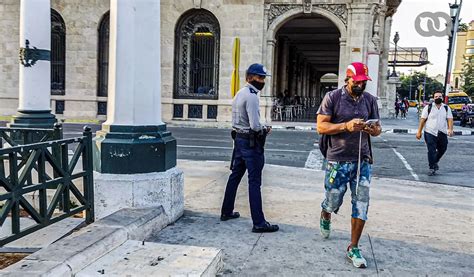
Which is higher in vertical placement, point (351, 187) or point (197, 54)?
point (197, 54)

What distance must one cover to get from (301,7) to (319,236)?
20.9 m

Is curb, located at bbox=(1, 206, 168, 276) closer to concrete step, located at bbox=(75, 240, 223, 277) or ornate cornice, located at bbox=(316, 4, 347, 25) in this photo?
concrete step, located at bbox=(75, 240, 223, 277)

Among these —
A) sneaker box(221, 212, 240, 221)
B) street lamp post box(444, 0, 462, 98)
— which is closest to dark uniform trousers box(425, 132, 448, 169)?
sneaker box(221, 212, 240, 221)

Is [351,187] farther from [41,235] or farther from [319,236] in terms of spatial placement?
[41,235]

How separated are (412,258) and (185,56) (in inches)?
840

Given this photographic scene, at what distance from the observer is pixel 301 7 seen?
24.4 meters

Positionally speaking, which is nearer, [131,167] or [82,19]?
[131,167]

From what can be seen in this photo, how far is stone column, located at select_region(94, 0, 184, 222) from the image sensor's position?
5203 mm

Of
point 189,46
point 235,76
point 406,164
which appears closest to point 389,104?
point 189,46

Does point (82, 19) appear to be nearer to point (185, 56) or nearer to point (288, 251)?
point (185, 56)

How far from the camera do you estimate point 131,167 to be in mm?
5273

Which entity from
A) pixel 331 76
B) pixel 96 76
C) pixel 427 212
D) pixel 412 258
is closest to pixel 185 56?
pixel 96 76

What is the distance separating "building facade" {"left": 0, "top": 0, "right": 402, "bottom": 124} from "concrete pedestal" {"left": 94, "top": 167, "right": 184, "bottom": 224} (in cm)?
1873

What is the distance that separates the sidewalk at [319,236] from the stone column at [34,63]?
2888 millimetres
